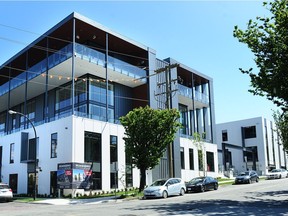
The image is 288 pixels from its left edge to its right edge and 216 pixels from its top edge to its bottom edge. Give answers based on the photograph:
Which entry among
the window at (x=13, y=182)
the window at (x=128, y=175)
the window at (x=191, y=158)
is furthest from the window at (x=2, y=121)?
the window at (x=191, y=158)

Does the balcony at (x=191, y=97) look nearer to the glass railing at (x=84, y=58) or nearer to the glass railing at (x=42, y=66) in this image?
the glass railing at (x=84, y=58)

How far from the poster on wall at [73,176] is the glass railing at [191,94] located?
20.0 metres

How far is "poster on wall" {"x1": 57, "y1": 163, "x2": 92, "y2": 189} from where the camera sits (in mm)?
29880

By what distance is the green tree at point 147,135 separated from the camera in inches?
1131

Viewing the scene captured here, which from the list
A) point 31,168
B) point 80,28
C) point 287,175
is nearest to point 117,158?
point 31,168

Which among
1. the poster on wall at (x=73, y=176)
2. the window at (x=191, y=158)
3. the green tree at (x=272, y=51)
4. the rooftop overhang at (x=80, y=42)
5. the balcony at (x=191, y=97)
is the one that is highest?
the rooftop overhang at (x=80, y=42)

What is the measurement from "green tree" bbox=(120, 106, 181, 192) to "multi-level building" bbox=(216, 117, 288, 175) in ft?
144

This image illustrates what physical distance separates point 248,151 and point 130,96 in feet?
131

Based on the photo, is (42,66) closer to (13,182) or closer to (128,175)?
(13,182)

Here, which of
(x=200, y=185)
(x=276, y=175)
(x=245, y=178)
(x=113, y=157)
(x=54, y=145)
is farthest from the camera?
(x=276, y=175)

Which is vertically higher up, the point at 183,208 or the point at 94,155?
the point at 94,155

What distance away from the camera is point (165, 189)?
26.1 meters

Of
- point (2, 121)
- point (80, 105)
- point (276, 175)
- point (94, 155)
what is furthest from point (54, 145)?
point (276, 175)

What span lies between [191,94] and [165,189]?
25449 millimetres
